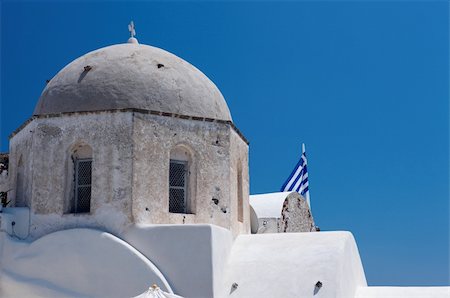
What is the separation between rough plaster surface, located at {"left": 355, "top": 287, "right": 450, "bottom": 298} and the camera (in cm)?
1076

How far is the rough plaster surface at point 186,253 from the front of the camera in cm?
1050

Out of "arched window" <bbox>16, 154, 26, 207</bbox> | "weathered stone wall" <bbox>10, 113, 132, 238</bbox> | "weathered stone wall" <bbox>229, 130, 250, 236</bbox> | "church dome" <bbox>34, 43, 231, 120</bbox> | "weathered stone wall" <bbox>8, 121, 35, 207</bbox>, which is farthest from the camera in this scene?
"arched window" <bbox>16, 154, 26, 207</bbox>

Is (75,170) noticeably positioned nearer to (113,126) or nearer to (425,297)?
(113,126)

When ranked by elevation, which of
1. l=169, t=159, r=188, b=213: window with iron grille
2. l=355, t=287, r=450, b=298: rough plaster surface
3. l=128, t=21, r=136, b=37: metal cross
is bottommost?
l=355, t=287, r=450, b=298: rough plaster surface

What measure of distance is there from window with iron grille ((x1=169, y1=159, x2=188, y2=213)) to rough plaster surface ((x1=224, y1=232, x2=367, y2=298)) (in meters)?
1.25

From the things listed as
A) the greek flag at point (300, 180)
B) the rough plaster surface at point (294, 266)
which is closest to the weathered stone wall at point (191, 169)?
the rough plaster surface at point (294, 266)

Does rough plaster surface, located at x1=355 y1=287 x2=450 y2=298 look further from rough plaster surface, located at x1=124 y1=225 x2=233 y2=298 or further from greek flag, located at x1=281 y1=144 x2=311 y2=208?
greek flag, located at x1=281 y1=144 x2=311 y2=208

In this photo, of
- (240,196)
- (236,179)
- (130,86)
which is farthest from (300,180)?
(130,86)

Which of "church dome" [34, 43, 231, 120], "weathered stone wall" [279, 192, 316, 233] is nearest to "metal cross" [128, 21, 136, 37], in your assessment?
"church dome" [34, 43, 231, 120]

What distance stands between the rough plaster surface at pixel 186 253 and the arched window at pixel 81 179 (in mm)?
1196

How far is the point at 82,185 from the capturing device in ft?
38.1

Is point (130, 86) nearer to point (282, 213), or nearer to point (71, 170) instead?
point (71, 170)

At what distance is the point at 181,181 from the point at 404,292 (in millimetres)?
4418

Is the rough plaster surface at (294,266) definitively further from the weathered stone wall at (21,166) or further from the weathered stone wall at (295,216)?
the weathered stone wall at (295,216)
